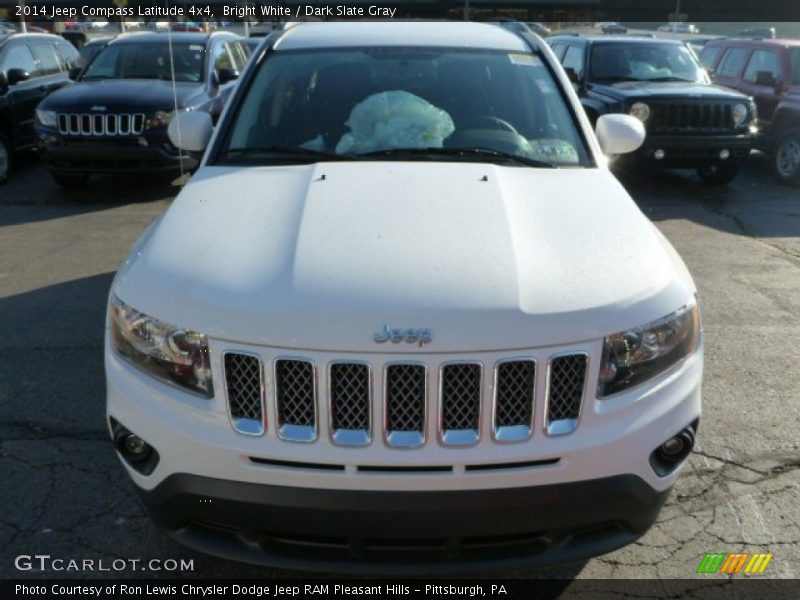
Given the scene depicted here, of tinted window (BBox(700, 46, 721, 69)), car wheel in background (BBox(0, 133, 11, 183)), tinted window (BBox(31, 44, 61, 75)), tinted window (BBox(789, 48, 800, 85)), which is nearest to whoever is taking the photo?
car wheel in background (BBox(0, 133, 11, 183))

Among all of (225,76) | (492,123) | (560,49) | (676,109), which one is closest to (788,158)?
(676,109)

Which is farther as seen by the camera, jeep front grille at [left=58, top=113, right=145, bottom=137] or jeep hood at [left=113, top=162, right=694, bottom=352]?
jeep front grille at [left=58, top=113, right=145, bottom=137]

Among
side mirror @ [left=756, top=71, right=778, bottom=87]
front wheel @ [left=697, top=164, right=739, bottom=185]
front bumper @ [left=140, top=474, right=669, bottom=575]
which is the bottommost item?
front wheel @ [left=697, top=164, right=739, bottom=185]

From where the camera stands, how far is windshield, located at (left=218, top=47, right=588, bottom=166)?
3602 mm

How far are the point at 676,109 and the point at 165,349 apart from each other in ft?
27.5

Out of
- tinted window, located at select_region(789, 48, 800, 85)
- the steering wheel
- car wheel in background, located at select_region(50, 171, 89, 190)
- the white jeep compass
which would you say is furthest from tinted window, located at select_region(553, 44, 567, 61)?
the white jeep compass

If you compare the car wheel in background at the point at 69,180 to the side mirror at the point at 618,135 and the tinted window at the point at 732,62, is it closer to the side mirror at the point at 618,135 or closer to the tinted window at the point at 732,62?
the side mirror at the point at 618,135

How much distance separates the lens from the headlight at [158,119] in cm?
861

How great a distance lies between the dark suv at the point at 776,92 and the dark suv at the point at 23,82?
980 cm

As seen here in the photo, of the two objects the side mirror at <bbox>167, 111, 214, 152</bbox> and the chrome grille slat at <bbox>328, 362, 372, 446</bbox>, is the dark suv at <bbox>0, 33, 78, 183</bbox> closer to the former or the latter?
the side mirror at <bbox>167, 111, 214, 152</bbox>

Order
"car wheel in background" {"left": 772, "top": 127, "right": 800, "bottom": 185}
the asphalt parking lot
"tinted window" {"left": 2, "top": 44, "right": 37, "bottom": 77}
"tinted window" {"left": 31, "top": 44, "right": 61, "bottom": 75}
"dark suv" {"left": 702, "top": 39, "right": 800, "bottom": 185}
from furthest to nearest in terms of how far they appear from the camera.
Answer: "tinted window" {"left": 31, "top": 44, "right": 61, "bottom": 75}
"dark suv" {"left": 702, "top": 39, "right": 800, "bottom": 185}
"car wheel in background" {"left": 772, "top": 127, "right": 800, "bottom": 185}
"tinted window" {"left": 2, "top": 44, "right": 37, "bottom": 77}
the asphalt parking lot

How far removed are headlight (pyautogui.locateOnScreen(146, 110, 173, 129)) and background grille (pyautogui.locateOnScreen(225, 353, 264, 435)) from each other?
6997 mm

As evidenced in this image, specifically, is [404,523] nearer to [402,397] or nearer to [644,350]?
[402,397]

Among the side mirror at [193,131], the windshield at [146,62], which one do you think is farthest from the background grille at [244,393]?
the windshield at [146,62]
